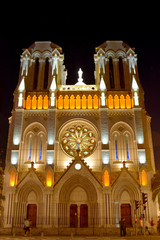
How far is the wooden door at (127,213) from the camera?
2972 cm

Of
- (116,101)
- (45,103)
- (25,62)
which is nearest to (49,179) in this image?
(45,103)

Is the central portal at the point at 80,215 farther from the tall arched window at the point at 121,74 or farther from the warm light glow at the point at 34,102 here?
the tall arched window at the point at 121,74

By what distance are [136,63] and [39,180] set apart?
20.7 m

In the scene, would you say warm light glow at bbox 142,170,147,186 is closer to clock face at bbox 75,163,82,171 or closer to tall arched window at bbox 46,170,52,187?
clock face at bbox 75,163,82,171

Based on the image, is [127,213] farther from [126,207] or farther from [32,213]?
[32,213]

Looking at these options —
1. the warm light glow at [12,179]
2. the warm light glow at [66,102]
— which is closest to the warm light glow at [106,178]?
the warm light glow at [66,102]

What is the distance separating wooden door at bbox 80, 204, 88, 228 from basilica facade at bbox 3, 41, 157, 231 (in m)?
0.11

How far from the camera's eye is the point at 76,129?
34031mm

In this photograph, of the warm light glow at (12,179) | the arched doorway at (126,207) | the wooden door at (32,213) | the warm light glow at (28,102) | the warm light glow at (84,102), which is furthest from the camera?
the warm light glow at (28,102)

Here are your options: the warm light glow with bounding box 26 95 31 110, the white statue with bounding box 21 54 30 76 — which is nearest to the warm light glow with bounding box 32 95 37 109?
the warm light glow with bounding box 26 95 31 110

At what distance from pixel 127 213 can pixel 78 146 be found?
9.39 m

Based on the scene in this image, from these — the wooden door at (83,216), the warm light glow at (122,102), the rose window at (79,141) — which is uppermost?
the warm light glow at (122,102)

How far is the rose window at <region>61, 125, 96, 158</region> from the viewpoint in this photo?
33.0 m

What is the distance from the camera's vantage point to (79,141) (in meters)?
33.5
